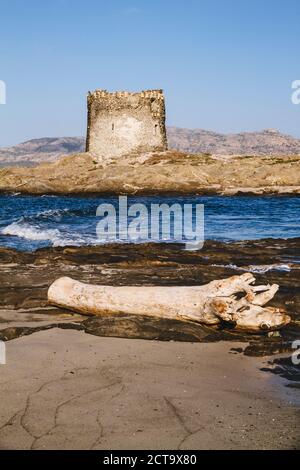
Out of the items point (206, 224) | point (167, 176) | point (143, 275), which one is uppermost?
point (167, 176)

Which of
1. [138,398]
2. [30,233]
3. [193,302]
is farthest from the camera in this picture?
[30,233]

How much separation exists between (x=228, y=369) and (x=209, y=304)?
132 cm

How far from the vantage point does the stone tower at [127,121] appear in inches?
2053

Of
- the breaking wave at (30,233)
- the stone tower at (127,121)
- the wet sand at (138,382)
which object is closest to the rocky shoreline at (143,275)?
the wet sand at (138,382)

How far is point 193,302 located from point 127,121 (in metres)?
46.5

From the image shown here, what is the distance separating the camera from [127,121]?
52.2 meters

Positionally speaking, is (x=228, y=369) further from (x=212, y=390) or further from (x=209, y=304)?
(x=209, y=304)

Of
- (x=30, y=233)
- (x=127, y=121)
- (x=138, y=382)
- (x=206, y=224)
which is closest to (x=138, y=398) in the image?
(x=138, y=382)

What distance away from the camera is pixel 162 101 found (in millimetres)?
53000

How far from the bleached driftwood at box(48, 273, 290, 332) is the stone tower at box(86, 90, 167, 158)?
4523 centimetres

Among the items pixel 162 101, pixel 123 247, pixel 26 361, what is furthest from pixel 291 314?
pixel 162 101

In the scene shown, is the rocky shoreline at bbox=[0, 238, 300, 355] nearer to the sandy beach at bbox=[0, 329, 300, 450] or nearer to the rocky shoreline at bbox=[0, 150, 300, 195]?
the sandy beach at bbox=[0, 329, 300, 450]

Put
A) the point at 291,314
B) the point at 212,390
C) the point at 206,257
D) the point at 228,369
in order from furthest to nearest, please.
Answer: the point at 206,257
the point at 291,314
the point at 228,369
the point at 212,390

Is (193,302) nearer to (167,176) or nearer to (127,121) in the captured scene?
(167,176)
